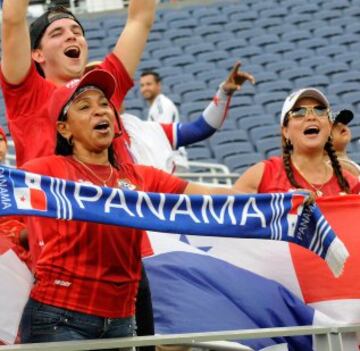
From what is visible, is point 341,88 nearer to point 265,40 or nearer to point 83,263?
point 265,40

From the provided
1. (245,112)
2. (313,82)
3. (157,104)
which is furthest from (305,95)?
(313,82)

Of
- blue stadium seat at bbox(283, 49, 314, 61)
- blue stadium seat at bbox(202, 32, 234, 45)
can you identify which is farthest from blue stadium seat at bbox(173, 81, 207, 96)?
blue stadium seat at bbox(202, 32, 234, 45)

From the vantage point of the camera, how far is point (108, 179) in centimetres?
383

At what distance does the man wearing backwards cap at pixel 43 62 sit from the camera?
4.12 meters

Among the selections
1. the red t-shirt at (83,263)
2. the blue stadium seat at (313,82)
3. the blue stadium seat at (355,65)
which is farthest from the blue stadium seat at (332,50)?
the red t-shirt at (83,263)

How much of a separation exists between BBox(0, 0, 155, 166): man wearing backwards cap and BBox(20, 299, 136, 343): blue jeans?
71cm

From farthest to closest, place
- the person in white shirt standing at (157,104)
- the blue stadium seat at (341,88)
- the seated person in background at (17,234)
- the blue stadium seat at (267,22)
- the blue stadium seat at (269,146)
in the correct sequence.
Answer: the blue stadium seat at (267,22), the blue stadium seat at (341,88), the blue stadium seat at (269,146), the person in white shirt standing at (157,104), the seated person in background at (17,234)

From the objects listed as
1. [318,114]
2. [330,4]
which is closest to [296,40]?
[330,4]

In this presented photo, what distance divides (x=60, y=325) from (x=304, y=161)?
154 centimetres

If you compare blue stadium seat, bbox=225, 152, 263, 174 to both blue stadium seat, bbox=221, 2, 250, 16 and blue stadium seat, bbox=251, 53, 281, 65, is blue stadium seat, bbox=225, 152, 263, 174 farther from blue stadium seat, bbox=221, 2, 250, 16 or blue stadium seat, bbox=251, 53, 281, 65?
blue stadium seat, bbox=221, 2, 250, 16

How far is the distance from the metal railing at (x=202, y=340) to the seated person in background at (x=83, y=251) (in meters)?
0.26

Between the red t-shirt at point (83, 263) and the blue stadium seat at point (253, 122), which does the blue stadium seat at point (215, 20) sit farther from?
the red t-shirt at point (83, 263)

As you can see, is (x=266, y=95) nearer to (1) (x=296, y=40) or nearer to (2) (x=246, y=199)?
(1) (x=296, y=40)

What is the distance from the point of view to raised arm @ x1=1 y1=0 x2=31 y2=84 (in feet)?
13.4
